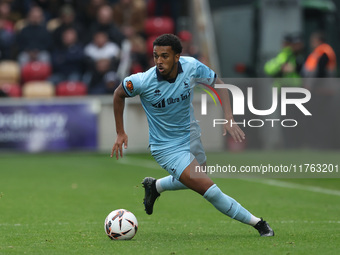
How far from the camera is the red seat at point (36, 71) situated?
63.3 feet

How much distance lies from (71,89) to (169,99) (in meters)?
11.6

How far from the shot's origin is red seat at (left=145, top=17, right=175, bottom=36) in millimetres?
21234

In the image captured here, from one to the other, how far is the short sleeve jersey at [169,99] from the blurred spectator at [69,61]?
11974 millimetres

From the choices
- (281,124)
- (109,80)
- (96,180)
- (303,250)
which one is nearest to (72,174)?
(96,180)

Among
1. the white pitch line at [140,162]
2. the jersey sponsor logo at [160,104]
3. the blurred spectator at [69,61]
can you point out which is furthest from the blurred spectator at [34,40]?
the jersey sponsor logo at [160,104]

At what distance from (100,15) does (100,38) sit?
81cm

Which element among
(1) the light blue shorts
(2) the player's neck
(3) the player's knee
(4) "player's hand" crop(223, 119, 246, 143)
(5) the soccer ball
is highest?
(2) the player's neck

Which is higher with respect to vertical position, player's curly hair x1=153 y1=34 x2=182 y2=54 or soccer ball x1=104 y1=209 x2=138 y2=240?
player's curly hair x1=153 y1=34 x2=182 y2=54

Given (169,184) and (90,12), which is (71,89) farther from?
(169,184)

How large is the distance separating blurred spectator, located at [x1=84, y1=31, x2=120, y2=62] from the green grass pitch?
16.5 feet

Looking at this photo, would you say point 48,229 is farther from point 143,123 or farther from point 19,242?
point 143,123

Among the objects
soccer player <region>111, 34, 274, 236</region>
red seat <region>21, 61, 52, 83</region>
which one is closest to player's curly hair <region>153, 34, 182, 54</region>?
soccer player <region>111, 34, 274, 236</region>

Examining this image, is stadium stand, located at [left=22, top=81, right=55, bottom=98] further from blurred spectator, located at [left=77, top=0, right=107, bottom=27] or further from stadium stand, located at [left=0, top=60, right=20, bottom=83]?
blurred spectator, located at [left=77, top=0, right=107, bottom=27]

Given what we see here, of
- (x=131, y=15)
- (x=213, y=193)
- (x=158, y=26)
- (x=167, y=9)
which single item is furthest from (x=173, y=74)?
(x=167, y=9)
